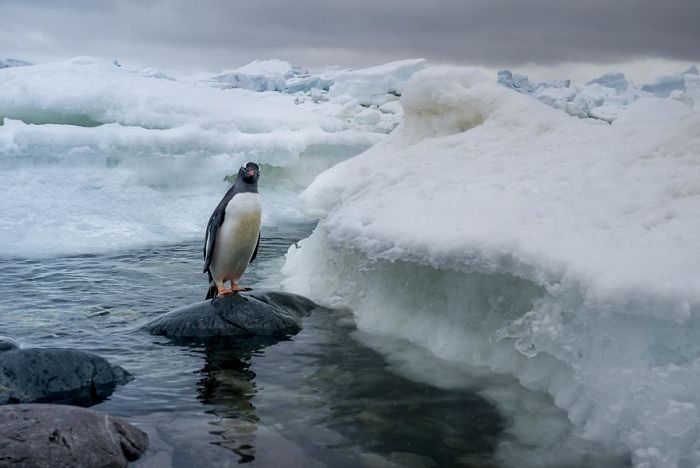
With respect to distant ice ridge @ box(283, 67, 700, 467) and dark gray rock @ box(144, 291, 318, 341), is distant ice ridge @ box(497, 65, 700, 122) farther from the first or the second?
dark gray rock @ box(144, 291, 318, 341)

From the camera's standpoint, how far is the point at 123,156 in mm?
14148

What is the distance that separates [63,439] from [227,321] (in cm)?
267

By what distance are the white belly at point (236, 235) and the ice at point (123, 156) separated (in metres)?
4.46

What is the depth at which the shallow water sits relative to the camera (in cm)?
374

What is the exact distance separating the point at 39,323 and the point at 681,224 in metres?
5.17

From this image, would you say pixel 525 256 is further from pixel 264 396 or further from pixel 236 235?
pixel 236 235

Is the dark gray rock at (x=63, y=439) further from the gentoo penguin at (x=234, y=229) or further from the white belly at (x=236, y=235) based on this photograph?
the white belly at (x=236, y=235)

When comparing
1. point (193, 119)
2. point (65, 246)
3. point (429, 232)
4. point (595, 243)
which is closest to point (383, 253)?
point (429, 232)

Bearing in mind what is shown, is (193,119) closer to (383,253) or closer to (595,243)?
(383,253)

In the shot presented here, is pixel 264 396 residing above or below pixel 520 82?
below

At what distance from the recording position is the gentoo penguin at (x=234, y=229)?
6.47m

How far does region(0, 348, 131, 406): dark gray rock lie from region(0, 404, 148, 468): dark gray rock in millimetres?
788

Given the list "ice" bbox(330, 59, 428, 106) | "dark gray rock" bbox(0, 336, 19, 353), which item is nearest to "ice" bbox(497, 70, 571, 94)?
"ice" bbox(330, 59, 428, 106)

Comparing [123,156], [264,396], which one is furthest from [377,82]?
[264,396]
